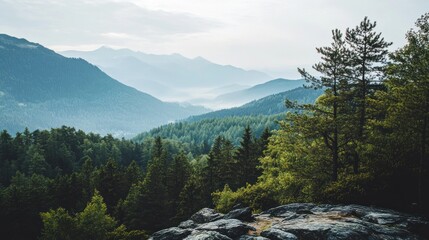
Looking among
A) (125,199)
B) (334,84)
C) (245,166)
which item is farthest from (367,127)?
(125,199)

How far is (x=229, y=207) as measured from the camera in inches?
1437

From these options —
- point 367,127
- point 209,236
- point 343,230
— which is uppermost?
point 367,127

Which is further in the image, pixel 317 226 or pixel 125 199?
pixel 125 199

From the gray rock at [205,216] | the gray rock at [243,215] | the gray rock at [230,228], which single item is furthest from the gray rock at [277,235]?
the gray rock at [205,216]

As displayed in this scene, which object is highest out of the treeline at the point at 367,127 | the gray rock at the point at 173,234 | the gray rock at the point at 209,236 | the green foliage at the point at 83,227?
the treeline at the point at 367,127

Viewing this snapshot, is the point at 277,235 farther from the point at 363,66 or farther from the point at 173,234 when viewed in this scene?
the point at 363,66

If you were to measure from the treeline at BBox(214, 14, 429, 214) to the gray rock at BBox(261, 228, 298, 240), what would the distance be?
8.11 meters

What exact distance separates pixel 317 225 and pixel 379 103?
1105 cm

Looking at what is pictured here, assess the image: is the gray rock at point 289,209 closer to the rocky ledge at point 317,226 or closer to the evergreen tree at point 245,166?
the rocky ledge at point 317,226

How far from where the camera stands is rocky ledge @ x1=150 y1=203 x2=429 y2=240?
1778 centimetres

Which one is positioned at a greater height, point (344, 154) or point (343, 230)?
point (344, 154)

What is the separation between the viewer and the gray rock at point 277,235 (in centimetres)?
1806

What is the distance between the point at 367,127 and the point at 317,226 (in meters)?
12.2

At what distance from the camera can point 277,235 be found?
18.4 m
